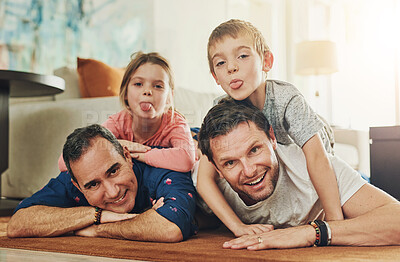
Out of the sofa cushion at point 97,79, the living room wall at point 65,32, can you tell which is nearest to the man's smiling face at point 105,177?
the sofa cushion at point 97,79

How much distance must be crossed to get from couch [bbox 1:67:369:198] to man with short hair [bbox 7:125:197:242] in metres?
0.33

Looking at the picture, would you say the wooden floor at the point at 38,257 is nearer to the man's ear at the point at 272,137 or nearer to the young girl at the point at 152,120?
the young girl at the point at 152,120

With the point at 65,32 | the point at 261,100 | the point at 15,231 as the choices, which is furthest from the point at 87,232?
the point at 65,32

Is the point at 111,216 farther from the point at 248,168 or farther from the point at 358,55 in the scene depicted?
the point at 358,55

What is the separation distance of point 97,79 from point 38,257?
1031 mm

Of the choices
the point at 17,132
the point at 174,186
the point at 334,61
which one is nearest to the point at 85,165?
the point at 174,186

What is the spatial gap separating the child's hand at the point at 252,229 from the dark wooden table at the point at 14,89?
3.78 feet

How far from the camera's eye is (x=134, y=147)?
1295 millimetres

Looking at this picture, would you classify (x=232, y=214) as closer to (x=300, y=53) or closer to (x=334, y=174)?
(x=334, y=174)

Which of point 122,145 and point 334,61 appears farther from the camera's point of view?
point 334,61

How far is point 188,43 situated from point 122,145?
19.6 inches

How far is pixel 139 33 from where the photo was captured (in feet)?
9.37

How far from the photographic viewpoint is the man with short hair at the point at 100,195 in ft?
3.82

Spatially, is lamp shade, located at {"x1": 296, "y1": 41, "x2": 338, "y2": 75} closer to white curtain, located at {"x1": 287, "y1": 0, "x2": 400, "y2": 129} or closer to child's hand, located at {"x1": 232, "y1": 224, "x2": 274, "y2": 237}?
white curtain, located at {"x1": 287, "y1": 0, "x2": 400, "y2": 129}
